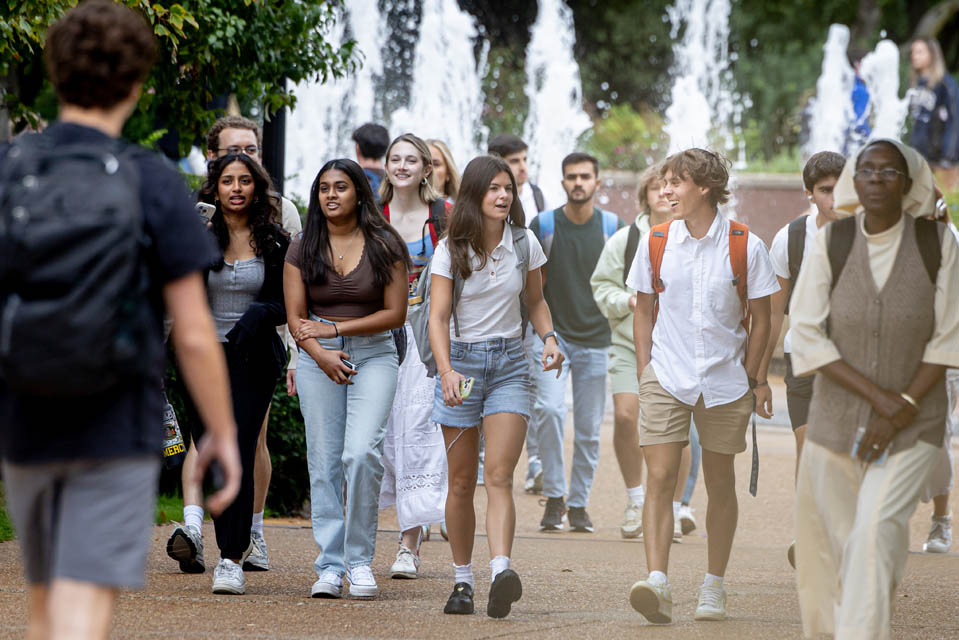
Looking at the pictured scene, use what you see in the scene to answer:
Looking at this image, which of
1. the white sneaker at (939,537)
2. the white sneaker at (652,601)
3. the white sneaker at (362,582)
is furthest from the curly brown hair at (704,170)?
the white sneaker at (939,537)

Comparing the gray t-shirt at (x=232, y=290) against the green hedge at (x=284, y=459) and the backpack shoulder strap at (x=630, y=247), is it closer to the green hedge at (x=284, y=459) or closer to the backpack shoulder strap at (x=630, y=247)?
the green hedge at (x=284, y=459)

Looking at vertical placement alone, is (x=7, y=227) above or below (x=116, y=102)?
below

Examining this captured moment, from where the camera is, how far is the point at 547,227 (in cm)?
927

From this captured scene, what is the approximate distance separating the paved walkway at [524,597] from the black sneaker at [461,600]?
2.1 inches

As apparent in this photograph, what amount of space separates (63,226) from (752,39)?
122ft

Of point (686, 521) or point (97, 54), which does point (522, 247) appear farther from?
point (97, 54)

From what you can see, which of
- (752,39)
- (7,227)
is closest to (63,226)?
(7,227)

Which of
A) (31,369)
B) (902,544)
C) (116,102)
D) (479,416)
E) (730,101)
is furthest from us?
(730,101)

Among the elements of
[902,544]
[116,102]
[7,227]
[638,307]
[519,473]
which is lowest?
[519,473]

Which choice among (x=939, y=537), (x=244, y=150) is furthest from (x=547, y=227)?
(x=939, y=537)

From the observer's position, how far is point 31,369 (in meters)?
2.94

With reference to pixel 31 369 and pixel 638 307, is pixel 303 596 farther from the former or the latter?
pixel 31 369

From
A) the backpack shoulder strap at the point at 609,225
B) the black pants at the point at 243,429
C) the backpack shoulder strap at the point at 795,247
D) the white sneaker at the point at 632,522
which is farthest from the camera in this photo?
the backpack shoulder strap at the point at 609,225

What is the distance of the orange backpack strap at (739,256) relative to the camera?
19.7 ft
